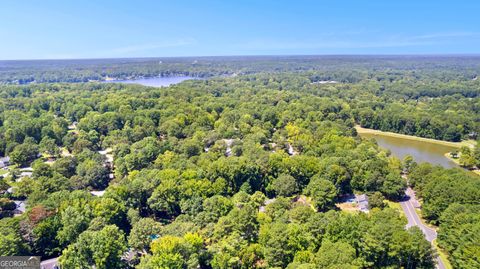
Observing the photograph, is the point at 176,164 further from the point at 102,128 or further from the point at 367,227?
the point at 102,128

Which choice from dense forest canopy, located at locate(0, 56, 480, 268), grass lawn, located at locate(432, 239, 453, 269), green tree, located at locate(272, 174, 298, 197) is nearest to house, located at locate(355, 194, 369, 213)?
dense forest canopy, located at locate(0, 56, 480, 268)

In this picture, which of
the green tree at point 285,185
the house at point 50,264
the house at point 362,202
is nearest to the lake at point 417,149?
the house at point 362,202

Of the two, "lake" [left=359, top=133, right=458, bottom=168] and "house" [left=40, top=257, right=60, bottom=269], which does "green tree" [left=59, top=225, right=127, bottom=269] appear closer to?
"house" [left=40, top=257, right=60, bottom=269]

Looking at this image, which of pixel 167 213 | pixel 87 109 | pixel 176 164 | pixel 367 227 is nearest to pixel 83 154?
pixel 176 164

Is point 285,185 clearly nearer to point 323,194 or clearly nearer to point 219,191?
point 323,194

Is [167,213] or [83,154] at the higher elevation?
[83,154]

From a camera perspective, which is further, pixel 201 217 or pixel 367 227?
pixel 201 217

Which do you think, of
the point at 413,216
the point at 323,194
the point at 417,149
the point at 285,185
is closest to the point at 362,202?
the point at 413,216
